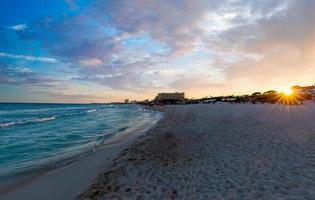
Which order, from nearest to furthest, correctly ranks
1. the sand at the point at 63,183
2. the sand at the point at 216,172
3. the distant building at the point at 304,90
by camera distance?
the sand at the point at 216,172
the sand at the point at 63,183
the distant building at the point at 304,90

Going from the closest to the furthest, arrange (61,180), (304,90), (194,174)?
(194,174) → (61,180) → (304,90)

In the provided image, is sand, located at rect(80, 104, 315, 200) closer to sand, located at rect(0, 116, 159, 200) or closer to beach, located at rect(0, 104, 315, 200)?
beach, located at rect(0, 104, 315, 200)

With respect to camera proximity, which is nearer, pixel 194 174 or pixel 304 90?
pixel 194 174

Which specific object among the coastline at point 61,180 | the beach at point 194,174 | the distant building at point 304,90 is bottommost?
the coastline at point 61,180

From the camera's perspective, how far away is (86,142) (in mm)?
16750

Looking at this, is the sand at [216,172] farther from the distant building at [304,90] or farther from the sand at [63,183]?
the distant building at [304,90]

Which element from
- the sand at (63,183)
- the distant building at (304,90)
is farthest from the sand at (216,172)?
the distant building at (304,90)

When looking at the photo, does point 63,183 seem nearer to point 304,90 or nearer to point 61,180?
point 61,180

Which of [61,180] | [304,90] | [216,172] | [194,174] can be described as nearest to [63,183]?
[61,180]

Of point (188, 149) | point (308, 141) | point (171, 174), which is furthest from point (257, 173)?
point (308, 141)

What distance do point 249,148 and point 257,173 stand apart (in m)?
3.32

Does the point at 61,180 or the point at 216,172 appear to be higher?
the point at 216,172

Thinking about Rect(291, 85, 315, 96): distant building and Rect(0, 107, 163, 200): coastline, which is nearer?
Rect(0, 107, 163, 200): coastline

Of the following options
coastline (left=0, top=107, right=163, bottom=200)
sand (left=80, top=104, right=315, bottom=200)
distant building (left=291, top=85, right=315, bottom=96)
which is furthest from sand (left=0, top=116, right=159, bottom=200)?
distant building (left=291, top=85, right=315, bottom=96)
